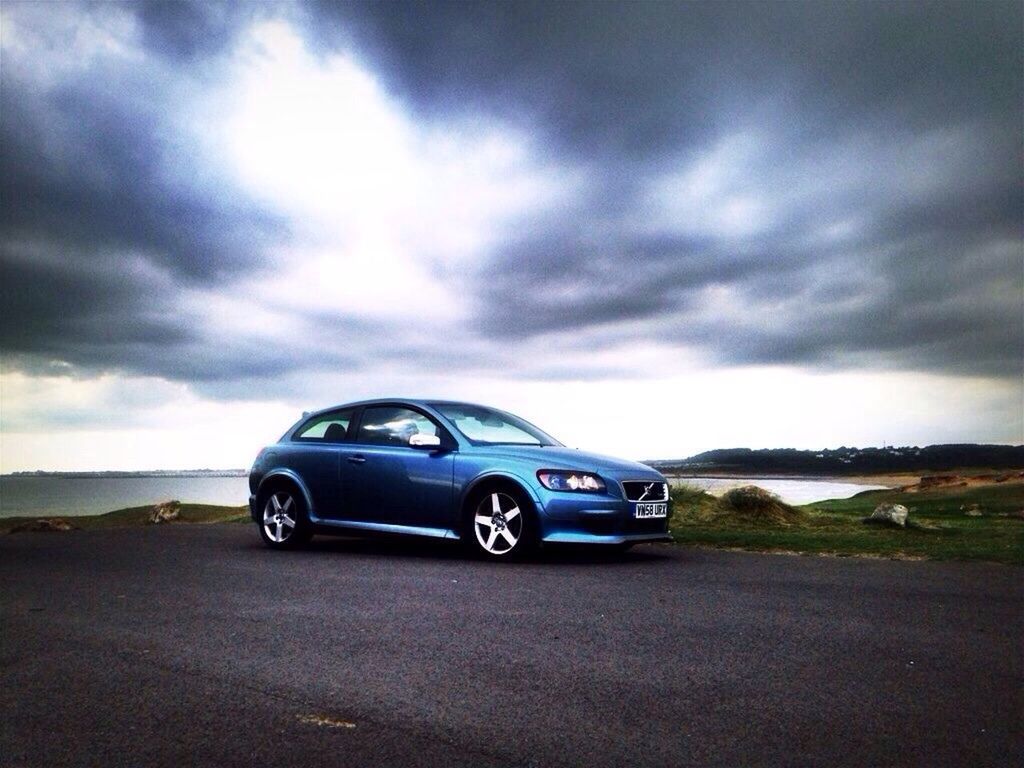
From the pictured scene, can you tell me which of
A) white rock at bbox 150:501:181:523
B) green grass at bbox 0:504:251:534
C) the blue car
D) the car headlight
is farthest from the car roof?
white rock at bbox 150:501:181:523

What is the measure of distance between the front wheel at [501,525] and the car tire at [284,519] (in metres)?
2.39

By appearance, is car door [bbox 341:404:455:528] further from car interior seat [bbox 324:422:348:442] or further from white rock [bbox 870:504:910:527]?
white rock [bbox 870:504:910:527]

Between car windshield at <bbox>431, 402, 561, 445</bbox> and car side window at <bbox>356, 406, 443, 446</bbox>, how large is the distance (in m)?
0.23

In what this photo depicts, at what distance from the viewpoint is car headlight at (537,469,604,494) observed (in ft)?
29.5

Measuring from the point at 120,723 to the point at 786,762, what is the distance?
262 centimetres

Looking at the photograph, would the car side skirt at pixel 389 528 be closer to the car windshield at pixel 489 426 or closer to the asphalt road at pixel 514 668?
the car windshield at pixel 489 426

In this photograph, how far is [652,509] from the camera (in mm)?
9430

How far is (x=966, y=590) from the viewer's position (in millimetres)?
7141

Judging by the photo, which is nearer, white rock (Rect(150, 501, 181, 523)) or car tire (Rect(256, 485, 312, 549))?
car tire (Rect(256, 485, 312, 549))

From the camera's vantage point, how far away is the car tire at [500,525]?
9.01m

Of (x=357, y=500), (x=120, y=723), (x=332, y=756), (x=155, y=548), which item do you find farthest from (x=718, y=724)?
(x=155, y=548)

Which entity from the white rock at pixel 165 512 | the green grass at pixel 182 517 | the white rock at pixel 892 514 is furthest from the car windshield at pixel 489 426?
the white rock at pixel 165 512

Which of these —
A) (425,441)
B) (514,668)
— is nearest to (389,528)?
(425,441)

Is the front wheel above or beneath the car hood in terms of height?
beneath
